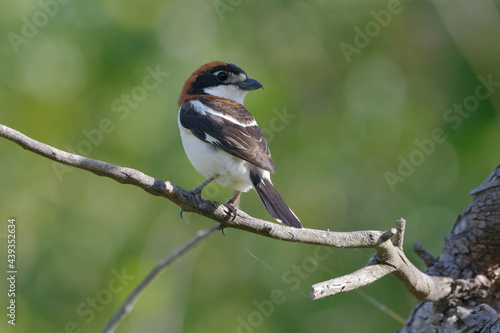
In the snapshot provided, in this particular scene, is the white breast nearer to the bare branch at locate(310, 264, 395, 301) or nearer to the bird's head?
the bird's head

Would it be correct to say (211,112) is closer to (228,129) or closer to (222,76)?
(228,129)

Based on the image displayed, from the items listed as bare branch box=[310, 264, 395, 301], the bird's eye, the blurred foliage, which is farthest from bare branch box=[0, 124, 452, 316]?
the bird's eye

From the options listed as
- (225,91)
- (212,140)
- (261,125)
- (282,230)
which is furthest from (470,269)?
(261,125)

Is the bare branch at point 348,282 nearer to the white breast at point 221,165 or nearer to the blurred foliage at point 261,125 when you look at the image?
the white breast at point 221,165

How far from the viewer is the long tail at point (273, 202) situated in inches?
133

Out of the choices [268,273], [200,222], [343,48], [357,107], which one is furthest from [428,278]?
[343,48]

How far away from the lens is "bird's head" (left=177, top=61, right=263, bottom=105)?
15.4 feet

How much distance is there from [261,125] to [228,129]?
1.89 metres

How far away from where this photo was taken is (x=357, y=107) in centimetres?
667

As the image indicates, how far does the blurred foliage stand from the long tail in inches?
53.6

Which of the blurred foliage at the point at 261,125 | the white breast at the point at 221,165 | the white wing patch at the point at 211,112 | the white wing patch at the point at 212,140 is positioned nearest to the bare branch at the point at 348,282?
the white breast at the point at 221,165

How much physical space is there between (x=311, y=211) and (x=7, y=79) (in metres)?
3.27

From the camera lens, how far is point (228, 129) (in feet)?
13.4

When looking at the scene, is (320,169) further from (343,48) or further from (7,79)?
(7,79)
